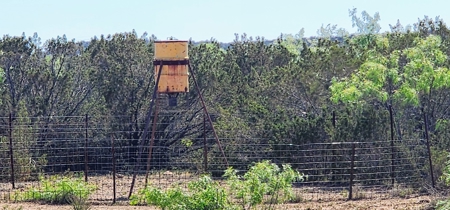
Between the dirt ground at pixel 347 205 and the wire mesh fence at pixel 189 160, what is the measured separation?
38 cm

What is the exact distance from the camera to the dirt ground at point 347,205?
13469 millimetres

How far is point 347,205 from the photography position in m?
13.8

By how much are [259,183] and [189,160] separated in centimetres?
752

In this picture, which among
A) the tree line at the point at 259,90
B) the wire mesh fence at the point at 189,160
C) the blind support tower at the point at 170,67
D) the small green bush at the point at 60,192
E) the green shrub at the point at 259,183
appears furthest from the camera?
the tree line at the point at 259,90

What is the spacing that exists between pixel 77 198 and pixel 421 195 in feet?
20.9

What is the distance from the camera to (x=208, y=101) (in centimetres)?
2108

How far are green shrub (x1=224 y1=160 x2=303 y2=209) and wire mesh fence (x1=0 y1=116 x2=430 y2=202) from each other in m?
2.34

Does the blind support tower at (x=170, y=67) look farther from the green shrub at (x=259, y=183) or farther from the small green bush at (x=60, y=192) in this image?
the green shrub at (x=259, y=183)

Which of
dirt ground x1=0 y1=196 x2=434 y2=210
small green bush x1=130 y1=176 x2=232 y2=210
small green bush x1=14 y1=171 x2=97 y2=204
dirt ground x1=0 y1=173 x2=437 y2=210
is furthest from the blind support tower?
small green bush x1=130 y1=176 x2=232 y2=210

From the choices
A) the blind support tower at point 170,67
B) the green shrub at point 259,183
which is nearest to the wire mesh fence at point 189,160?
the blind support tower at point 170,67

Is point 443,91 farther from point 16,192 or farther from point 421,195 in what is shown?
point 16,192

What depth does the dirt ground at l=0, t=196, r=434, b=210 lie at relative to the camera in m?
13.5

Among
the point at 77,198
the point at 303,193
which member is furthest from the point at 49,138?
the point at 303,193

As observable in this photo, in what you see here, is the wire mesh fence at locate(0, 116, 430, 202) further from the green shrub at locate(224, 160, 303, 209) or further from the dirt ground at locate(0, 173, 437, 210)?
the green shrub at locate(224, 160, 303, 209)
